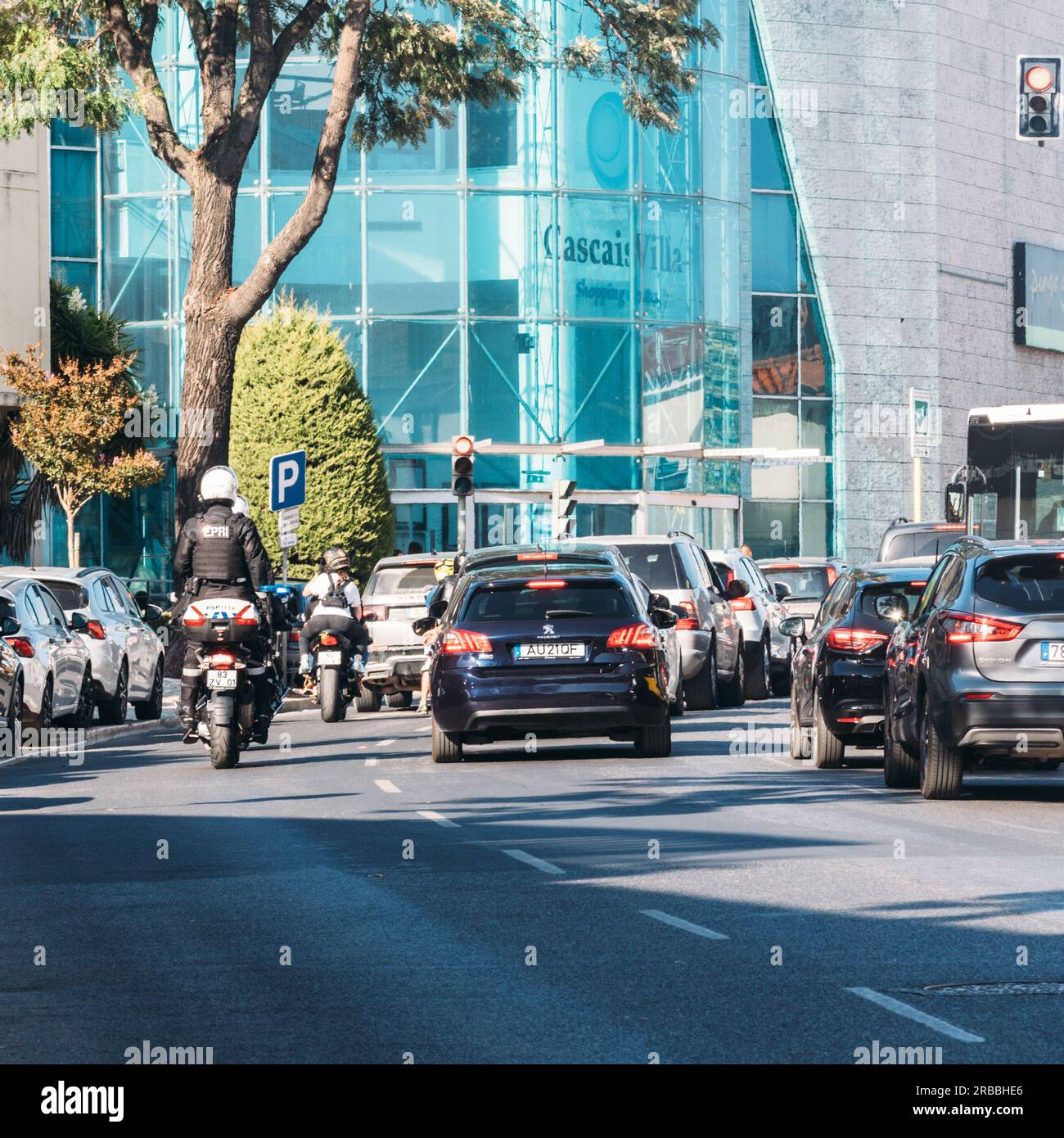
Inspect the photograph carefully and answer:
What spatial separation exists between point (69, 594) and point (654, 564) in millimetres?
6159

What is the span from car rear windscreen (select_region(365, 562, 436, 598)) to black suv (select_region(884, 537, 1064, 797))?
13172 millimetres

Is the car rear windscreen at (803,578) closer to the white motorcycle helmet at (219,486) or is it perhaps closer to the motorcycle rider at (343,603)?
the motorcycle rider at (343,603)

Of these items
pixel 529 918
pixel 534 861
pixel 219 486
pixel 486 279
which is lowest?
pixel 534 861

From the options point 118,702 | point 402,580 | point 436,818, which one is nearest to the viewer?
point 436,818

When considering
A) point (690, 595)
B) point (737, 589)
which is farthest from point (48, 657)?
point (737, 589)

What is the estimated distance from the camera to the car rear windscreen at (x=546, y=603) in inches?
788

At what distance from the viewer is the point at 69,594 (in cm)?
2630

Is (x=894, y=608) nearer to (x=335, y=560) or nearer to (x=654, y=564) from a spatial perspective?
(x=654, y=564)

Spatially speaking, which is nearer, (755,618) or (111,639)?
(111,639)

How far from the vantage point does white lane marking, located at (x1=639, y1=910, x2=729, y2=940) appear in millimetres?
9742

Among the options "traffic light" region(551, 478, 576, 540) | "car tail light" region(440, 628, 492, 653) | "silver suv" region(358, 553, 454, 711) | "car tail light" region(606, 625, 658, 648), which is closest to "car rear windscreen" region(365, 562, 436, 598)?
"silver suv" region(358, 553, 454, 711)

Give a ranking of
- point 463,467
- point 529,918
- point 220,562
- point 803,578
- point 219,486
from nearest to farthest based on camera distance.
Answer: point 529,918, point 220,562, point 219,486, point 463,467, point 803,578

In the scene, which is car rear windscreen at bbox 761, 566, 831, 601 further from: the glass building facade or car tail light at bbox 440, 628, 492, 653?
car tail light at bbox 440, 628, 492, 653
